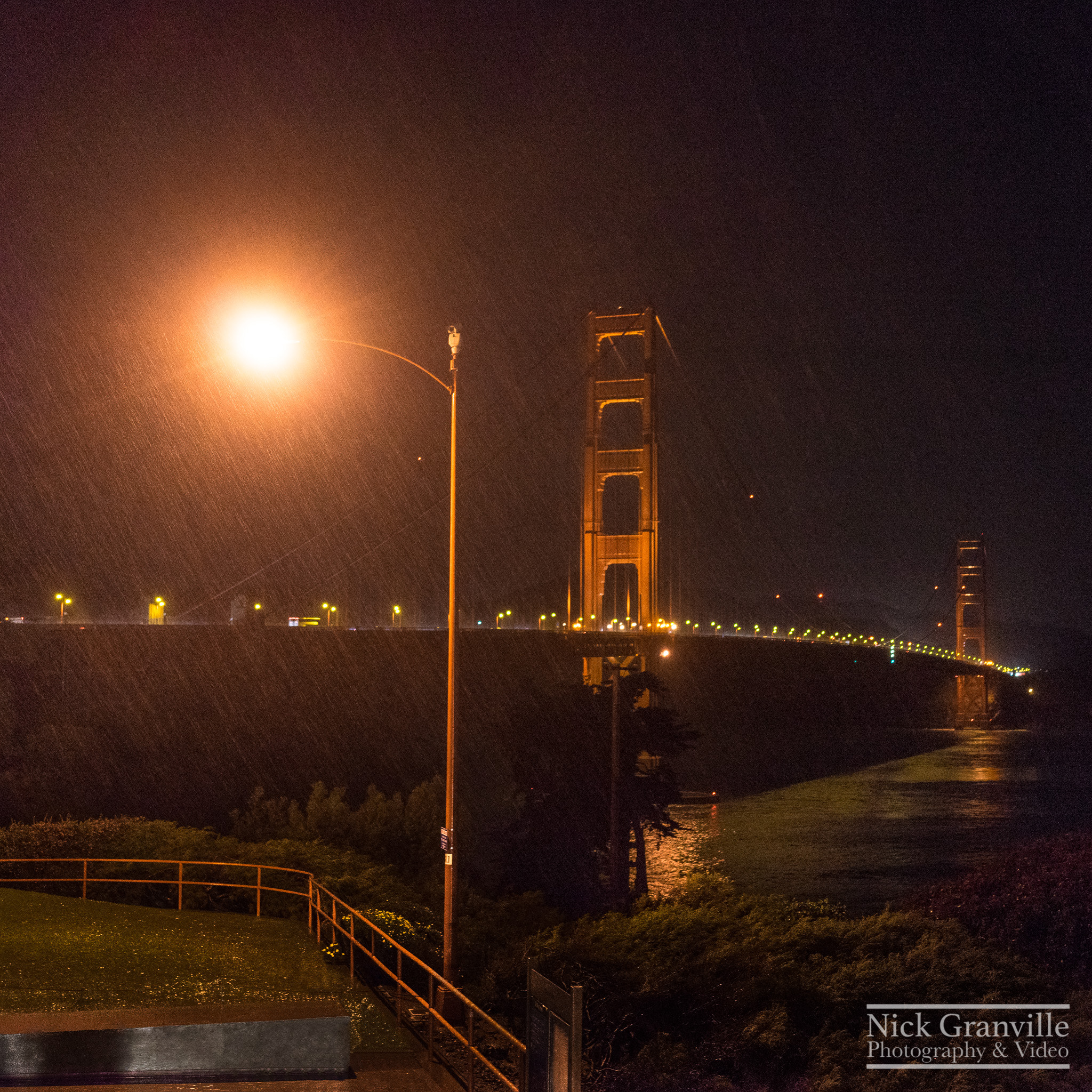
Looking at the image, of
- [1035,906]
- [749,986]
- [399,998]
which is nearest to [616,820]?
[1035,906]

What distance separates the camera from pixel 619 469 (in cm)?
5156

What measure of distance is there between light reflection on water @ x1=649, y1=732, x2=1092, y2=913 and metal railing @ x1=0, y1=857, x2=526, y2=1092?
15.3 metres

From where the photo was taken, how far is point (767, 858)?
3309cm

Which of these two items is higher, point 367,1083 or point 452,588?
point 452,588

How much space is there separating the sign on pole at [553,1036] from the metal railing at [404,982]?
558 mm

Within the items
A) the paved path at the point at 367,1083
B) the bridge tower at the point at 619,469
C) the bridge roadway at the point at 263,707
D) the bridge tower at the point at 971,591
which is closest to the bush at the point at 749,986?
the paved path at the point at 367,1083

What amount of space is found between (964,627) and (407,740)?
322ft

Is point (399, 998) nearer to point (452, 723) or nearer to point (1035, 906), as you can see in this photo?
point (452, 723)

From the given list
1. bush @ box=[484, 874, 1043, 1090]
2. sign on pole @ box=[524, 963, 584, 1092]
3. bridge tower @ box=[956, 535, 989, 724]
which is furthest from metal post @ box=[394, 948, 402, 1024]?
bridge tower @ box=[956, 535, 989, 724]

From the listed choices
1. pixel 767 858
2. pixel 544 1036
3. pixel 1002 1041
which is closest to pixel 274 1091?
pixel 544 1036

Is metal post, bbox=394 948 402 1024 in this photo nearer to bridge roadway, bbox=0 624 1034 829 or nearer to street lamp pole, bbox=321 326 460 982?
street lamp pole, bbox=321 326 460 982

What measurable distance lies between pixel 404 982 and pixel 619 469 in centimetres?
4173

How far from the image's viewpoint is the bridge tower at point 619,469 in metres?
49.3

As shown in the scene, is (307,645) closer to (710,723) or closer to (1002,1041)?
(710,723)
